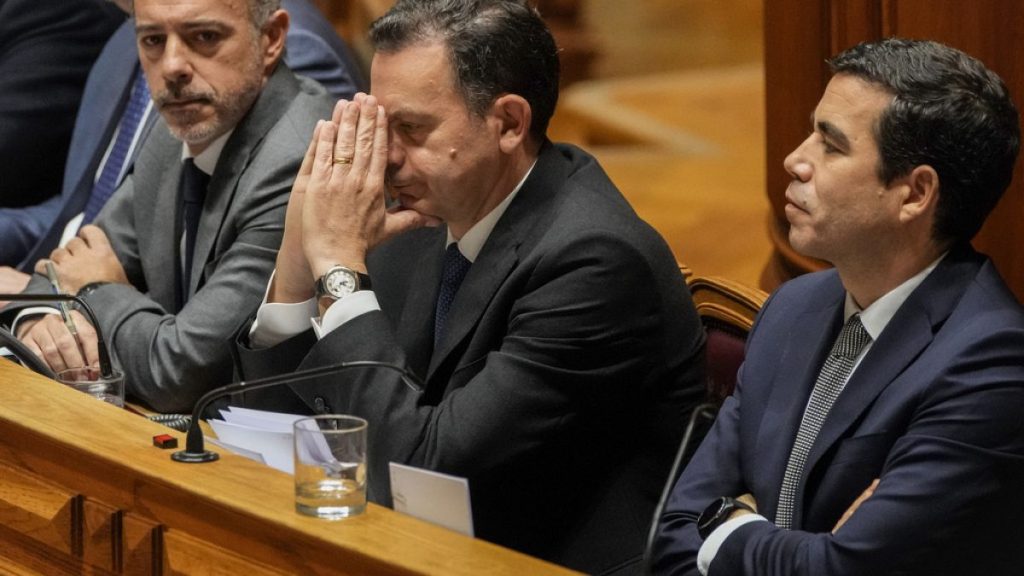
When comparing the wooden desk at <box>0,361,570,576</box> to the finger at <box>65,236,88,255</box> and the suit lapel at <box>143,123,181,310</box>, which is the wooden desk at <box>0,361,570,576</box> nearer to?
the suit lapel at <box>143,123,181,310</box>

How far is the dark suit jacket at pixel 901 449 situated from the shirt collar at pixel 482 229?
1.75 ft

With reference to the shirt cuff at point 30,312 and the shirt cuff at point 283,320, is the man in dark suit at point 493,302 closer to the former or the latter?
the shirt cuff at point 283,320

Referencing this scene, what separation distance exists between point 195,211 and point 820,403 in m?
1.59

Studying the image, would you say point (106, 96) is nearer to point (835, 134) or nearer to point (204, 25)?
point (204, 25)

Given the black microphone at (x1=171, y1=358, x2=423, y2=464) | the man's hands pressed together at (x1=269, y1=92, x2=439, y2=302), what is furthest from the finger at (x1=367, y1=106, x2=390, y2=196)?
the black microphone at (x1=171, y1=358, x2=423, y2=464)

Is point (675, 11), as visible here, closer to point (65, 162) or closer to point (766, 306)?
point (766, 306)

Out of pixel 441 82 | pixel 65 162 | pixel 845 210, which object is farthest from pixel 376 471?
pixel 65 162

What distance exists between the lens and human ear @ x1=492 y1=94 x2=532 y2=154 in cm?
228

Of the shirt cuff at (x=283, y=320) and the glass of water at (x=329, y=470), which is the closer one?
the glass of water at (x=329, y=470)

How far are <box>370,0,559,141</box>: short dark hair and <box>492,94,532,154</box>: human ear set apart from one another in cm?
2

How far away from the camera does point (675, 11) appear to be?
11.4 feet

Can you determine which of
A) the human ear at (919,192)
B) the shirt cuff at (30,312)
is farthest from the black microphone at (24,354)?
the human ear at (919,192)

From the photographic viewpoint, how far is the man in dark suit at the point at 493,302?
6.95ft

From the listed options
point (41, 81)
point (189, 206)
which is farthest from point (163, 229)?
point (41, 81)
